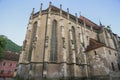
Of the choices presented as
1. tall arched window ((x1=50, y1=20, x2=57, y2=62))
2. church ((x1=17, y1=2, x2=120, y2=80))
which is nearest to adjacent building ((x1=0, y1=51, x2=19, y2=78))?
church ((x1=17, y1=2, x2=120, y2=80))

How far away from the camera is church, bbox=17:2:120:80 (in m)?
16.9

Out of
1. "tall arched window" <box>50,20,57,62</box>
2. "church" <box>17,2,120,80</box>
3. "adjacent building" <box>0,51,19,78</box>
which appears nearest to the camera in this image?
"church" <box>17,2,120,80</box>

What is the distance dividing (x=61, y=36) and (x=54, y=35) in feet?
4.87

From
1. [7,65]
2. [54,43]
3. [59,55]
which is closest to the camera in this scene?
[59,55]

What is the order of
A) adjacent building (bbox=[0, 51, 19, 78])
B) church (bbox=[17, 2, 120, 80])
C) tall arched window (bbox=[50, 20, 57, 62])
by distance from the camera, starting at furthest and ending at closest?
adjacent building (bbox=[0, 51, 19, 78]) → tall arched window (bbox=[50, 20, 57, 62]) → church (bbox=[17, 2, 120, 80])

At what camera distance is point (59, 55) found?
728 inches

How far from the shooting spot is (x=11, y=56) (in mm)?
38094

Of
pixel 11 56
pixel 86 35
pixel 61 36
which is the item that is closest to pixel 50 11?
pixel 61 36

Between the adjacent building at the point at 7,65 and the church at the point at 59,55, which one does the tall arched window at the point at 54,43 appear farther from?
the adjacent building at the point at 7,65

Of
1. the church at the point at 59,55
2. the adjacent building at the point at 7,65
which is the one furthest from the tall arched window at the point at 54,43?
the adjacent building at the point at 7,65

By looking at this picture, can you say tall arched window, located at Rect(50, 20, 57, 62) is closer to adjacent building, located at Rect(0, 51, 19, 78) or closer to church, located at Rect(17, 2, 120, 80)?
church, located at Rect(17, 2, 120, 80)

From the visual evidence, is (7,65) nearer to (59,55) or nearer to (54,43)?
(54,43)

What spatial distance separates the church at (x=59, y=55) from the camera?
1686cm

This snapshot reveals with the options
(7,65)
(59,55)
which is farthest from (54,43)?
(7,65)
